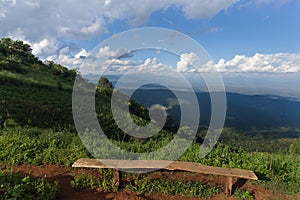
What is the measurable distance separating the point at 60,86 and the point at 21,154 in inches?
542

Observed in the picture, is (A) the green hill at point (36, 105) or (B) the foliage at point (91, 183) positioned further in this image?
(A) the green hill at point (36, 105)

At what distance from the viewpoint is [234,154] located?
7.64m

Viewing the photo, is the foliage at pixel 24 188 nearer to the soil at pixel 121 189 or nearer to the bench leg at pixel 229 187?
the soil at pixel 121 189

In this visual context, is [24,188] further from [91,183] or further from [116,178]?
[116,178]

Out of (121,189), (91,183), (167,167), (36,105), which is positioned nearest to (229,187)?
(167,167)

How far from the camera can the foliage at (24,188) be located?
4348 millimetres

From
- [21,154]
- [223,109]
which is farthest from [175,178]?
[21,154]

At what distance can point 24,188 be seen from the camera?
4.69 m

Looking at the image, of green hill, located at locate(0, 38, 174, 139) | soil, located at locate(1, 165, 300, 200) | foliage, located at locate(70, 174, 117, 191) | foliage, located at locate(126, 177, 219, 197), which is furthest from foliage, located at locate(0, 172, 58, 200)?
green hill, located at locate(0, 38, 174, 139)

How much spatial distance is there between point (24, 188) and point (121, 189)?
1891mm

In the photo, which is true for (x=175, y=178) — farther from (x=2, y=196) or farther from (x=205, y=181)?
(x=2, y=196)

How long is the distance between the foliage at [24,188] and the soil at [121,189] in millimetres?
269

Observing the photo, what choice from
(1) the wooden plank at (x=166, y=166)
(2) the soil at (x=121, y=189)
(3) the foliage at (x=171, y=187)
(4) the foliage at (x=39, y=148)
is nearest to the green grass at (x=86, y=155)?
(4) the foliage at (x=39, y=148)

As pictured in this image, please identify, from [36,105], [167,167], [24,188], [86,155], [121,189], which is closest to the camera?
[24,188]
